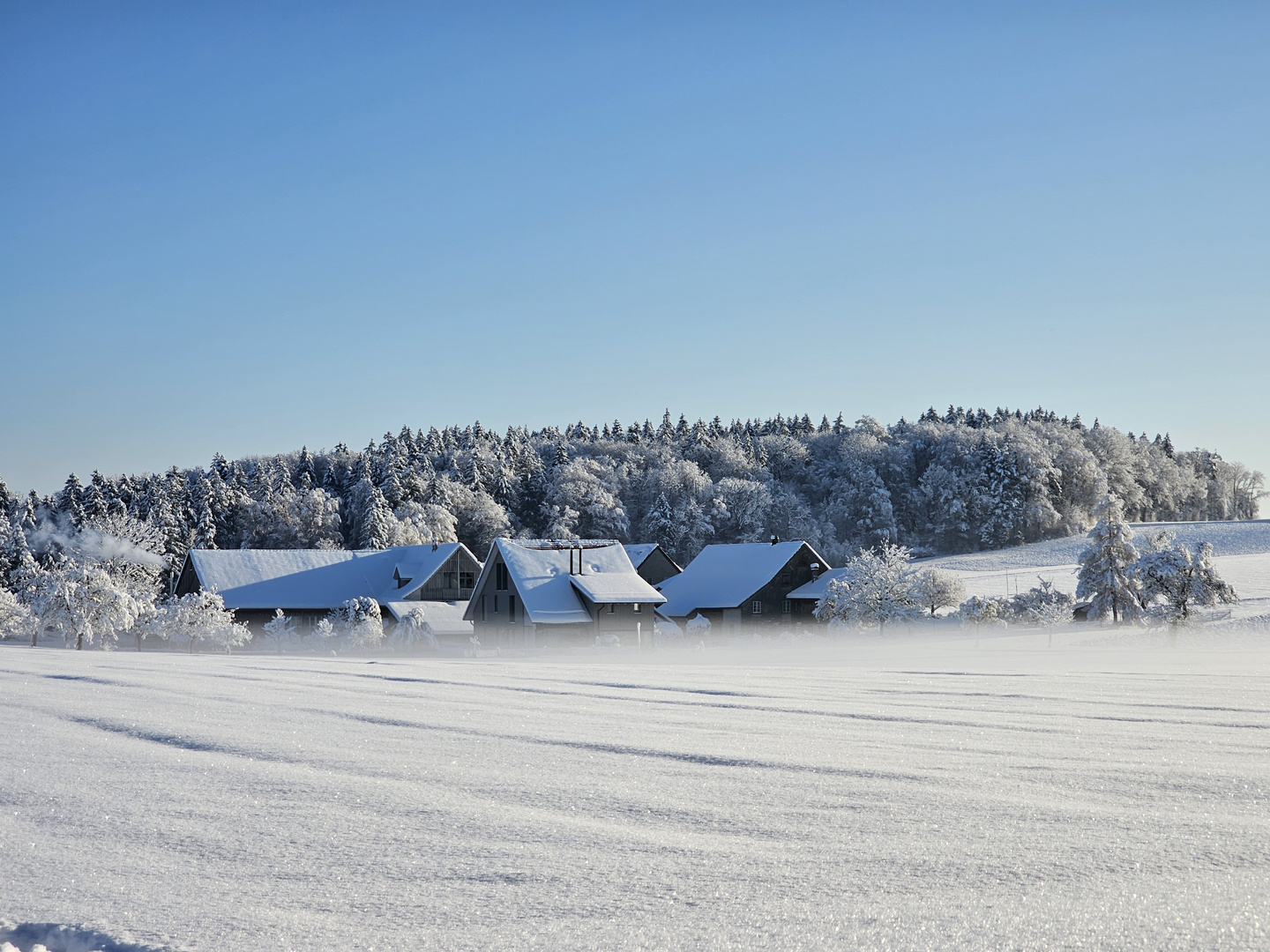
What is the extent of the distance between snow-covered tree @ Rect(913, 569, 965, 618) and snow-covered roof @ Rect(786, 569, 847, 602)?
20.2ft

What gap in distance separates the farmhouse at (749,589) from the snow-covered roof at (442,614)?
13594 millimetres

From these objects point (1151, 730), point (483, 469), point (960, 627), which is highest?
point (483, 469)

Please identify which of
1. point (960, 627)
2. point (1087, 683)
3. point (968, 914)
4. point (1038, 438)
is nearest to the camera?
point (968, 914)

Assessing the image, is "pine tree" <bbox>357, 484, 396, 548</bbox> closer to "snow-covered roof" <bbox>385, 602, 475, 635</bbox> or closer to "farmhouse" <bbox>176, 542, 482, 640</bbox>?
"farmhouse" <bbox>176, 542, 482, 640</bbox>

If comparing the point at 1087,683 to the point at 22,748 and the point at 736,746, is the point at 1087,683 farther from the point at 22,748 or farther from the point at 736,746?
the point at 22,748

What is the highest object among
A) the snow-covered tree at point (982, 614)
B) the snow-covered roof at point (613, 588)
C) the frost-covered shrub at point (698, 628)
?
the snow-covered roof at point (613, 588)

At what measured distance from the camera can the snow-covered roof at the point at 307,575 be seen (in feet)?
203

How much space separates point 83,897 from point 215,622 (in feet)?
168

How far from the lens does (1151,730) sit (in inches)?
407

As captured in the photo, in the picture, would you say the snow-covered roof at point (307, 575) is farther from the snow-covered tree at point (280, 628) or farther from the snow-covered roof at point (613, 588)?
the snow-covered roof at point (613, 588)

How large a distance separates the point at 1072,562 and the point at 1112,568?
35.5 metres

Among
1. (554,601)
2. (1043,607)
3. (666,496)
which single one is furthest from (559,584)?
(666,496)

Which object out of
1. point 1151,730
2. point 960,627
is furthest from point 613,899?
point 960,627

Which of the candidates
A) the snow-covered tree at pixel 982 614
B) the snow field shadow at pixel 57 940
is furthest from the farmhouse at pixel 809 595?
the snow field shadow at pixel 57 940
